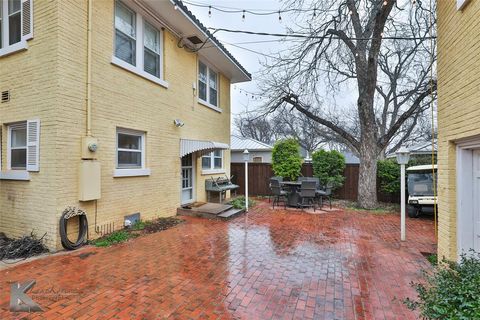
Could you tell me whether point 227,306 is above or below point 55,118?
below

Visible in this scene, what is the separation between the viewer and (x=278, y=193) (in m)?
11.3

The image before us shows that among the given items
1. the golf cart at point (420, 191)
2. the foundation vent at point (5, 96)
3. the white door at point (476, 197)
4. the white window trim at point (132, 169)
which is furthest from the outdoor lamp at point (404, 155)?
the foundation vent at point (5, 96)

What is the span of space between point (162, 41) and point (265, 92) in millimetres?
5444

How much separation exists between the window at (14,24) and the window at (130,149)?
9.09ft

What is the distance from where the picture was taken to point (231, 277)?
4332 millimetres

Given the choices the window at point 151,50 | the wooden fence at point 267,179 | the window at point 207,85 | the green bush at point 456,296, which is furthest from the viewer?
the wooden fence at point 267,179

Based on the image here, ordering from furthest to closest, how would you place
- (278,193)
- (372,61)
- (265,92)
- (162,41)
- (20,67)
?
(265,92) < (278,193) < (372,61) < (162,41) < (20,67)

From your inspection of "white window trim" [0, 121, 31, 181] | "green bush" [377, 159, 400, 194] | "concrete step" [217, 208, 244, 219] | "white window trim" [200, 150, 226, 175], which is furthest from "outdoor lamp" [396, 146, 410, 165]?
"white window trim" [0, 121, 31, 181]

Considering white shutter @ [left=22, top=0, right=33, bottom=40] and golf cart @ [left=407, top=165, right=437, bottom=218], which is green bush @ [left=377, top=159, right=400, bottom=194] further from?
white shutter @ [left=22, top=0, right=33, bottom=40]

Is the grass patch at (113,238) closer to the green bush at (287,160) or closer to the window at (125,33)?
the window at (125,33)

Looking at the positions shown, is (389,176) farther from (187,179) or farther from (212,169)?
(187,179)

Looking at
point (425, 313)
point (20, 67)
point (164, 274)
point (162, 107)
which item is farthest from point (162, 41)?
point (425, 313)

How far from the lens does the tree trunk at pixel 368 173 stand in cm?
1152

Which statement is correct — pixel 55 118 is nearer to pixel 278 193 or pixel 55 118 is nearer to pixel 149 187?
pixel 149 187
